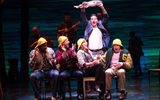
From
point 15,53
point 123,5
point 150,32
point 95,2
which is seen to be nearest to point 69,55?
point 95,2

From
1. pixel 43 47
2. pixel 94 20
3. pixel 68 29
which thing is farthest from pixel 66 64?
pixel 68 29

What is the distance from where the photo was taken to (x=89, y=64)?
51.6 ft

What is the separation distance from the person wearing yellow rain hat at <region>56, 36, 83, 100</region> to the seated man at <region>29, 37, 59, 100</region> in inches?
7.0

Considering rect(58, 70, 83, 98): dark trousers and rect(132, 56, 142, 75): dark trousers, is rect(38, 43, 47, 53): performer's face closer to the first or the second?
rect(58, 70, 83, 98): dark trousers

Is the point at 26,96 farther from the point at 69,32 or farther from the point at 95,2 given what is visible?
the point at 95,2

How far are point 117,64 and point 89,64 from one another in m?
0.65

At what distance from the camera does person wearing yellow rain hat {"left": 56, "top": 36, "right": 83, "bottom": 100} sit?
15586 millimetres

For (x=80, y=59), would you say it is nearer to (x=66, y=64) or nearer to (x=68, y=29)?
(x=66, y=64)

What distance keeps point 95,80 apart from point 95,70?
0.77ft

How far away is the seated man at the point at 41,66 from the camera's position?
1545 centimetres

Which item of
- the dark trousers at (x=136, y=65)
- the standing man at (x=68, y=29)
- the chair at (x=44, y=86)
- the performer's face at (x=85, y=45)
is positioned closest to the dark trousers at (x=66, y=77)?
the chair at (x=44, y=86)

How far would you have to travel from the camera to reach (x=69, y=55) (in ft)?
51.4

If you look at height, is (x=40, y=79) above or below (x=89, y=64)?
below

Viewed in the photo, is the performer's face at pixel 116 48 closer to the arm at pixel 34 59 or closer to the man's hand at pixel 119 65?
the man's hand at pixel 119 65
